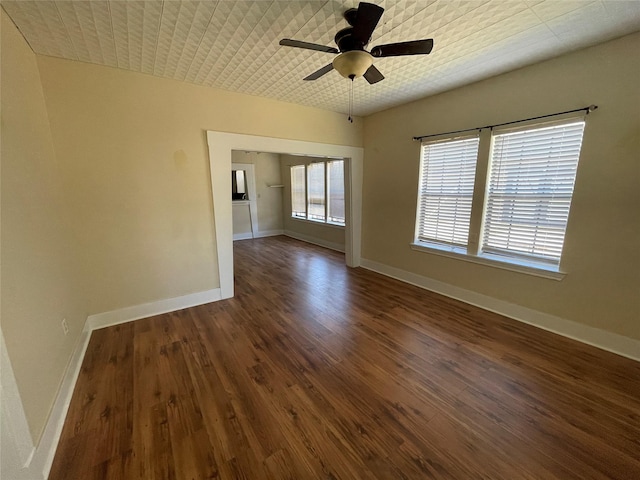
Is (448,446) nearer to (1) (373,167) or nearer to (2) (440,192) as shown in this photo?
(2) (440,192)

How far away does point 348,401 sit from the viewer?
1.78 meters

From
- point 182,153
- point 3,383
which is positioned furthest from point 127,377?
point 182,153

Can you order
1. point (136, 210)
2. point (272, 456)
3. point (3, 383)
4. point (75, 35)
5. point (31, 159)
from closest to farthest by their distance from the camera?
point (3, 383)
point (272, 456)
point (31, 159)
point (75, 35)
point (136, 210)

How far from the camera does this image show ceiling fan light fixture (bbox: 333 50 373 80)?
1713 millimetres

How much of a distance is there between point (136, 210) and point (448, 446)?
10.9ft

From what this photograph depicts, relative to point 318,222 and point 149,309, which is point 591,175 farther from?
point 318,222

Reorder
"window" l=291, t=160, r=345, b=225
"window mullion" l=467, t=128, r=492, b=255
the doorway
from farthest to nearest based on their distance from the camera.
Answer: "window" l=291, t=160, r=345, b=225, the doorway, "window mullion" l=467, t=128, r=492, b=255

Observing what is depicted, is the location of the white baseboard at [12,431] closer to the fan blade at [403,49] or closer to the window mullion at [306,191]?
the fan blade at [403,49]

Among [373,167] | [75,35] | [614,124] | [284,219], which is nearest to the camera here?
[75,35]

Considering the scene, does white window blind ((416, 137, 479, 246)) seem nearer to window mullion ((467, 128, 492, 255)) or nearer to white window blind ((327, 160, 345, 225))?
window mullion ((467, 128, 492, 255))

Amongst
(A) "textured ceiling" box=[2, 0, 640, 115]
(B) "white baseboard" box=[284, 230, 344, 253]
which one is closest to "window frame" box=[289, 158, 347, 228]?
(B) "white baseboard" box=[284, 230, 344, 253]

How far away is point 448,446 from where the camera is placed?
57.6 inches

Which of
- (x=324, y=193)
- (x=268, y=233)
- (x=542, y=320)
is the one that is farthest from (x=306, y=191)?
(x=542, y=320)

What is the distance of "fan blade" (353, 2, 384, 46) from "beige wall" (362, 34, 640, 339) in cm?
192
